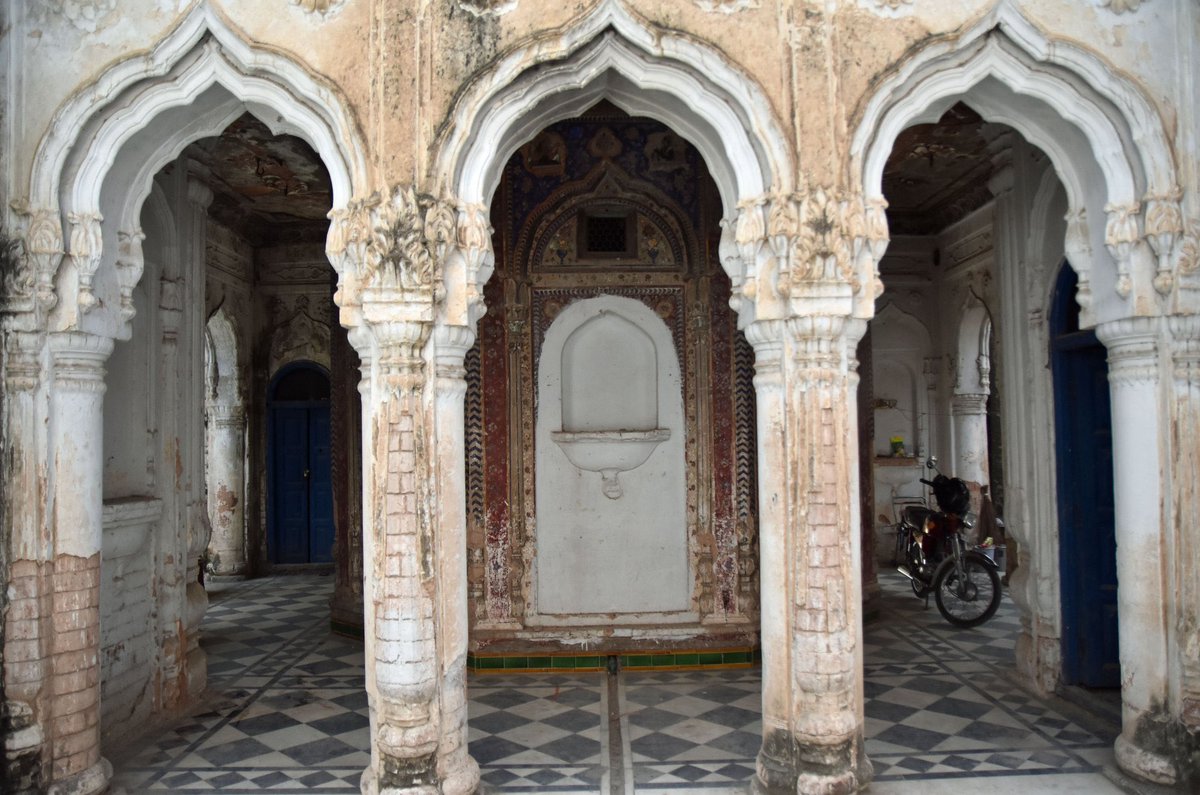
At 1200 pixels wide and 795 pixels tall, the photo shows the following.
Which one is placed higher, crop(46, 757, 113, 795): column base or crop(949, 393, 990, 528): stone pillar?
crop(949, 393, 990, 528): stone pillar

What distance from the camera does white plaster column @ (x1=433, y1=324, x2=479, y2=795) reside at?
4.50 m

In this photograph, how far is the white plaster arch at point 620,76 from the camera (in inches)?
179

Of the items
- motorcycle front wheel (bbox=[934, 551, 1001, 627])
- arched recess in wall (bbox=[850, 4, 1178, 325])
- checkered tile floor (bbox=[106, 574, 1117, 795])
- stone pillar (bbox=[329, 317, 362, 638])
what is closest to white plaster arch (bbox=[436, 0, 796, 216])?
arched recess in wall (bbox=[850, 4, 1178, 325])

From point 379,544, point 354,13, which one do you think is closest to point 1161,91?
point 354,13

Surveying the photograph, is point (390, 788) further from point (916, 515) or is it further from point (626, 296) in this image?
point (916, 515)

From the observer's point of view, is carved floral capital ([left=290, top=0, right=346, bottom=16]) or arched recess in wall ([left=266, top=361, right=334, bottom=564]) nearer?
carved floral capital ([left=290, top=0, right=346, bottom=16])

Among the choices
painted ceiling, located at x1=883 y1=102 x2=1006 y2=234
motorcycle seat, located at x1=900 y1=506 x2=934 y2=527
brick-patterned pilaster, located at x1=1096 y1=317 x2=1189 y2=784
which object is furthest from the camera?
motorcycle seat, located at x1=900 y1=506 x2=934 y2=527

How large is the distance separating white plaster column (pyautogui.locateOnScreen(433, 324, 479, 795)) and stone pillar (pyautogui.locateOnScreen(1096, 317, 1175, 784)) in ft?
10.9

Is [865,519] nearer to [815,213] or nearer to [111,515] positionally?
[815,213]

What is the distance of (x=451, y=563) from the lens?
4.58 metres

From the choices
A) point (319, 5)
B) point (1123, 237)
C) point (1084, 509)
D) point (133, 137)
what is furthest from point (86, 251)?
point (1084, 509)

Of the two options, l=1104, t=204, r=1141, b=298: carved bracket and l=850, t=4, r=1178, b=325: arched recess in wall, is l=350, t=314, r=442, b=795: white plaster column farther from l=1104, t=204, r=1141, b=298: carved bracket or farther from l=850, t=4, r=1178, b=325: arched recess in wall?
l=1104, t=204, r=1141, b=298: carved bracket

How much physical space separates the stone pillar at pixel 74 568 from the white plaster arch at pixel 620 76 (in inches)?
84.2

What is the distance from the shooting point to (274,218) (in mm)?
10656
